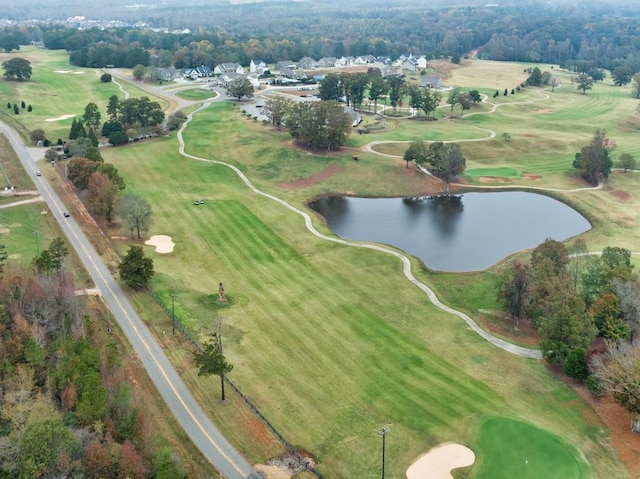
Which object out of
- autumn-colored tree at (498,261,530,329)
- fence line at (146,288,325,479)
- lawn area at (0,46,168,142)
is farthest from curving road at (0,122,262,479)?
lawn area at (0,46,168,142)

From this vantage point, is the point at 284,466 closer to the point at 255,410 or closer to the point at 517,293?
the point at 255,410

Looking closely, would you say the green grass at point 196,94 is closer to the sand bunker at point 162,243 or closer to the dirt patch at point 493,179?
the dirt patch at point 493,179

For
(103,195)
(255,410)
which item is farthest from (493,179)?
(255,410)

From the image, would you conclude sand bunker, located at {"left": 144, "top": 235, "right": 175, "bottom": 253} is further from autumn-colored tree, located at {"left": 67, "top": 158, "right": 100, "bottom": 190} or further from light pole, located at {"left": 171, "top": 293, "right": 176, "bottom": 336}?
autumn-colored tree, located at {"left": 67, "top": 158, "right": 100, "bottom": 190}

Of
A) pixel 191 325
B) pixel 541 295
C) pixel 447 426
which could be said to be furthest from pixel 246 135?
pixel 447 426

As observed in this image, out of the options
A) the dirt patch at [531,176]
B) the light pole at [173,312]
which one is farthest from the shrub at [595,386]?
the dirt patch at [531,176]

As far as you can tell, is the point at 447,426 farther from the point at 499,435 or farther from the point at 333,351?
the point at 333,351
